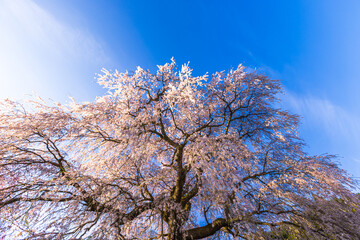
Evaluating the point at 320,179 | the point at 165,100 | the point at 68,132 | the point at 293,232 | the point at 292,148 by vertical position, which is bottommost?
the point at 293,232

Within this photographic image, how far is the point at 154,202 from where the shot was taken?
4805 millimetres

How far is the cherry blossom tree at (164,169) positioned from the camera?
→ 3812 millimetres

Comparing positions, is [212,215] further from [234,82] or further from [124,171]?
[234,82]

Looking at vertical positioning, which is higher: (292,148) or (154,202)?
(292,148)

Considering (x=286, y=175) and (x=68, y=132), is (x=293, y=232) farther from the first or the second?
(x=68, y=132)

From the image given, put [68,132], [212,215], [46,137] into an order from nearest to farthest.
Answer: [46,137] → [68,132] → [212,215]

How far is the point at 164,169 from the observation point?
5855 millimetres

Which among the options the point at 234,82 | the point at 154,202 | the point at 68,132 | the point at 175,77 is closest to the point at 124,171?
the point at 154,202

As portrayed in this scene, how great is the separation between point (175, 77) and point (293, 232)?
20.5 ft

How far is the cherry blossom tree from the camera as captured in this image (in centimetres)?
381

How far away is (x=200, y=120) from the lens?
21.0ft

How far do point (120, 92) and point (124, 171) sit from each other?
9.50ft

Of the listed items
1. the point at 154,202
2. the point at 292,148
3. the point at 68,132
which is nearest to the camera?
the point at 68,132

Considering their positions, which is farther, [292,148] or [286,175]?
[292,148]
